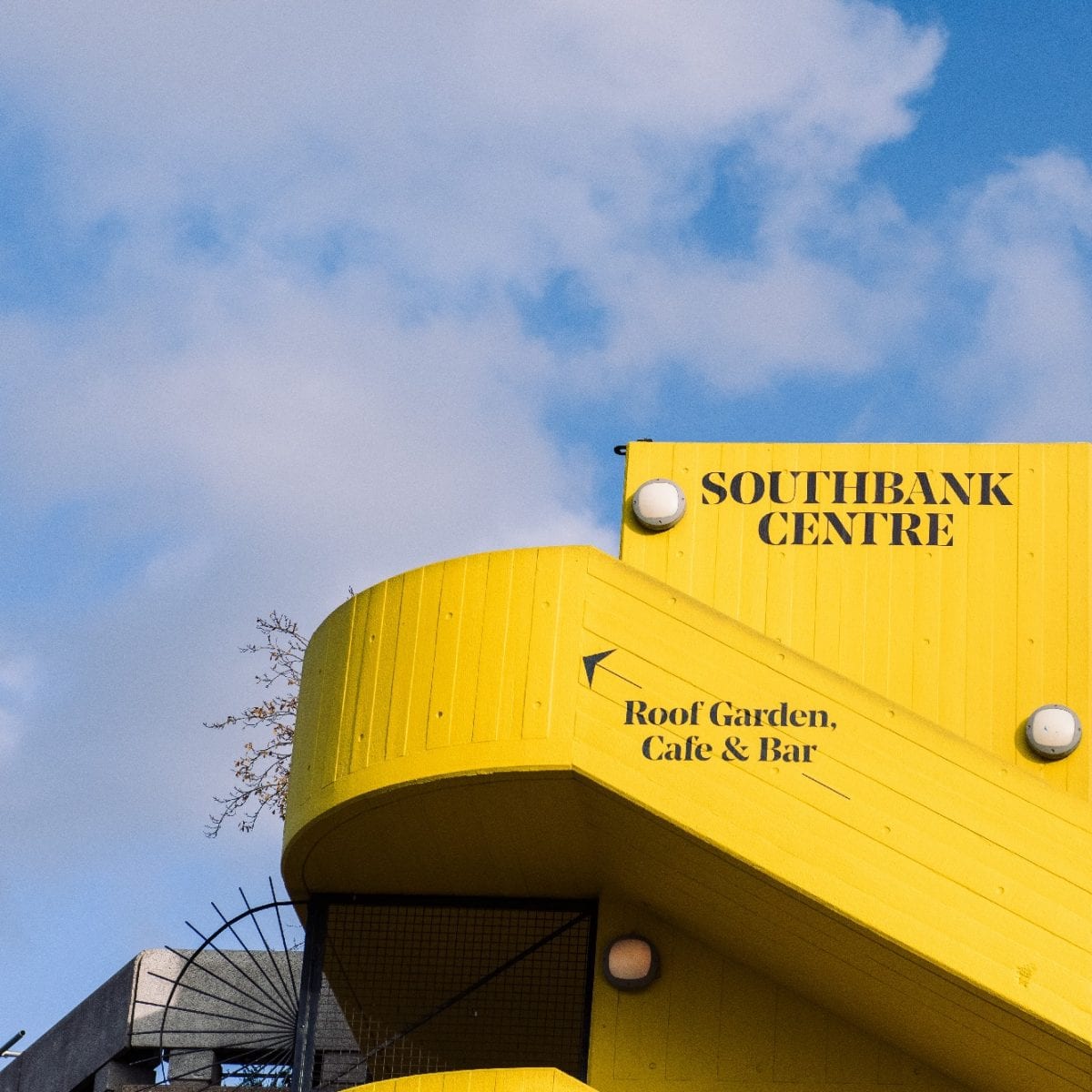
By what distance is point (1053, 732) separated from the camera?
14.6 m

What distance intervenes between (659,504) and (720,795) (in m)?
3.53

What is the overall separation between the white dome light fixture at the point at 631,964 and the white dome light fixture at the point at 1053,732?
3051mm

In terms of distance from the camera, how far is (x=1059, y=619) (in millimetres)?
15320

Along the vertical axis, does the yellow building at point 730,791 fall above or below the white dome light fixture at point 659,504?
below

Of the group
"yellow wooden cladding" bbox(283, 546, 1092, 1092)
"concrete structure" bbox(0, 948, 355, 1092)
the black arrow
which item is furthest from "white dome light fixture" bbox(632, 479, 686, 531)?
"concrete structure" bbox(0, 948, 355, 1092)

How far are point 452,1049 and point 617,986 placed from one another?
2712 millimetres

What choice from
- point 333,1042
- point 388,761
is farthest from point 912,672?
point 333,1042

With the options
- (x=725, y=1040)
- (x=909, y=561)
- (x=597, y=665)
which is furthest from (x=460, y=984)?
(x=909, y=561)

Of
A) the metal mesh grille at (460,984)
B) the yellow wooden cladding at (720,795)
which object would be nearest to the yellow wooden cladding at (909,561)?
the yellow wooden cladding at (720,795)

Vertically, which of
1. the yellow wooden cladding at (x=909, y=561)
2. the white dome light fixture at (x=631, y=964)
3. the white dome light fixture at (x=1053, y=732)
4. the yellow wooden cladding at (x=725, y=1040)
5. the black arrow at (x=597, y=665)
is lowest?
the yellow wooden cladding at (x=725, y=1040)

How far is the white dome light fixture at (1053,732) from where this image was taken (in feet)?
47.9

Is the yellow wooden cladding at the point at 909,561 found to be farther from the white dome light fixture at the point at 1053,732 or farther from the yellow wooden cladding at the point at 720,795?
the yellow wooden cladding at the point at 720,795

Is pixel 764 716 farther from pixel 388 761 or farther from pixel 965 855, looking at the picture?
pixel 388 761

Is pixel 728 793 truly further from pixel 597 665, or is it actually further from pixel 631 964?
pixel 631 964
